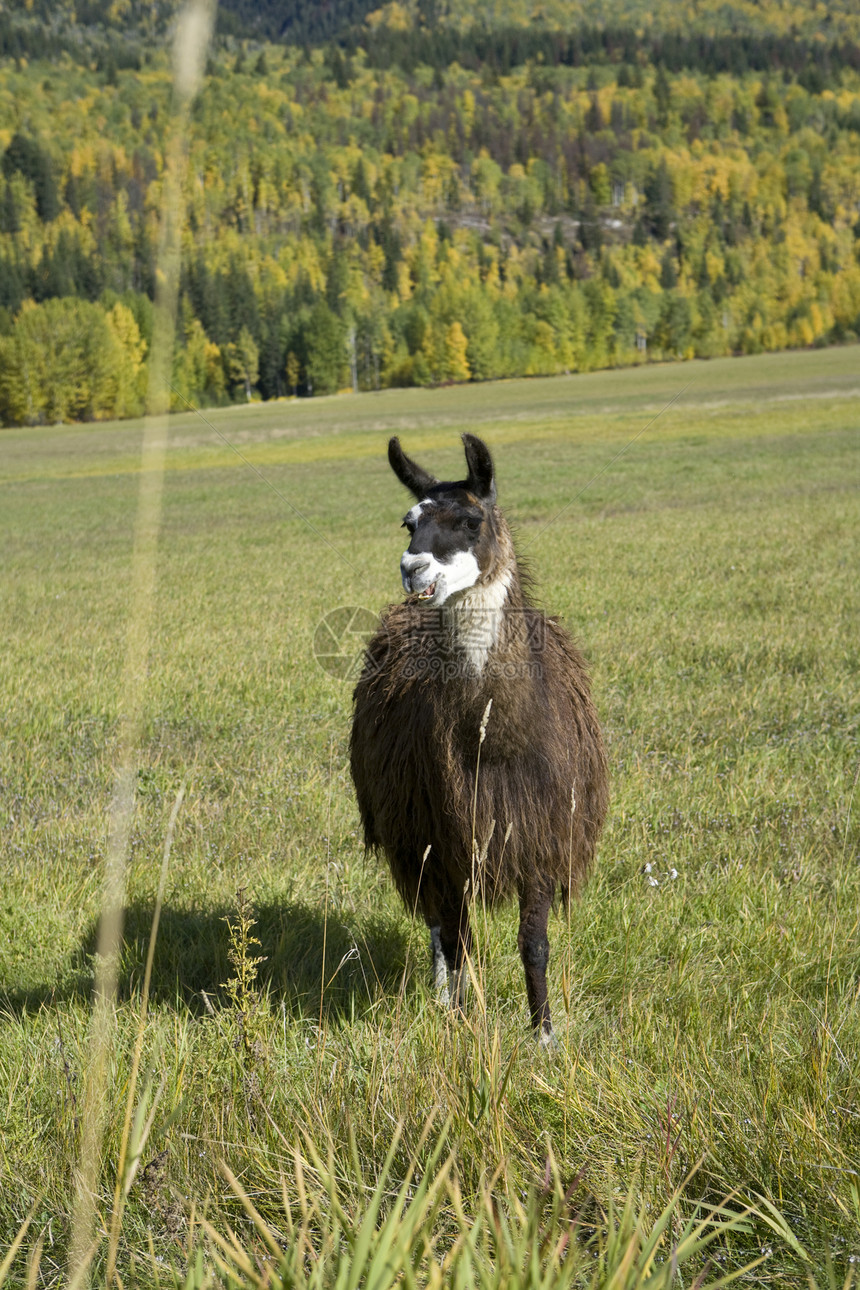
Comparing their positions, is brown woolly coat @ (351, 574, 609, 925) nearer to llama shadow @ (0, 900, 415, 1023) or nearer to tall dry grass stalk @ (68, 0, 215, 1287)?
llama shadow @ (0, 900, 415, 1023)

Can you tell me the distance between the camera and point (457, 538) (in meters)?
3.32

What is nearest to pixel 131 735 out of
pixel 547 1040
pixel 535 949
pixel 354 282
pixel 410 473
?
pixel 410 473

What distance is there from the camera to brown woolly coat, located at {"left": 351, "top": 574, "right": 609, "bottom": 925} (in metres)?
3.50

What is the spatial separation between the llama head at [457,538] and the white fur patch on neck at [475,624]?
37 millimetres

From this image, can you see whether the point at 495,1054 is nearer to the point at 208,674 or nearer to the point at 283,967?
the point at 283,967

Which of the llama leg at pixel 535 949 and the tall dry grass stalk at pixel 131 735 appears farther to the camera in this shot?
the llama leg at pixel 535 949

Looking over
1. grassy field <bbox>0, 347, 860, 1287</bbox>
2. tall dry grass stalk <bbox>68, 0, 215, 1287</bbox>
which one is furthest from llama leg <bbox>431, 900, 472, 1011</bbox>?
tall dry grass stalk <bbox>68, 0, 215, 1287</bbox>

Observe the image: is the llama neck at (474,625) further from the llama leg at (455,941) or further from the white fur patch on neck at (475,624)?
the llama leg at (455,941)

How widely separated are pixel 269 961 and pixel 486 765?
1336 mm

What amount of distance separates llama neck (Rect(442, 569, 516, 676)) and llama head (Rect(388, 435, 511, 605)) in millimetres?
38

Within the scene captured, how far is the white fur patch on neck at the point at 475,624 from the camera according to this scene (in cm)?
345

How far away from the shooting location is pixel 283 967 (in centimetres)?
394

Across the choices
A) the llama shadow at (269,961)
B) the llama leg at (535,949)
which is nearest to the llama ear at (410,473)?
the llama leg at (535,949)

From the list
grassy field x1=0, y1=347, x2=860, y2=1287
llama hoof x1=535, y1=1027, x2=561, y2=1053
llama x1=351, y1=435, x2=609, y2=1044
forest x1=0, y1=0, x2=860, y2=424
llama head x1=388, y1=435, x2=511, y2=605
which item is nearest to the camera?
grassy field x1=0, y1=347, x2=860, y2=1287
